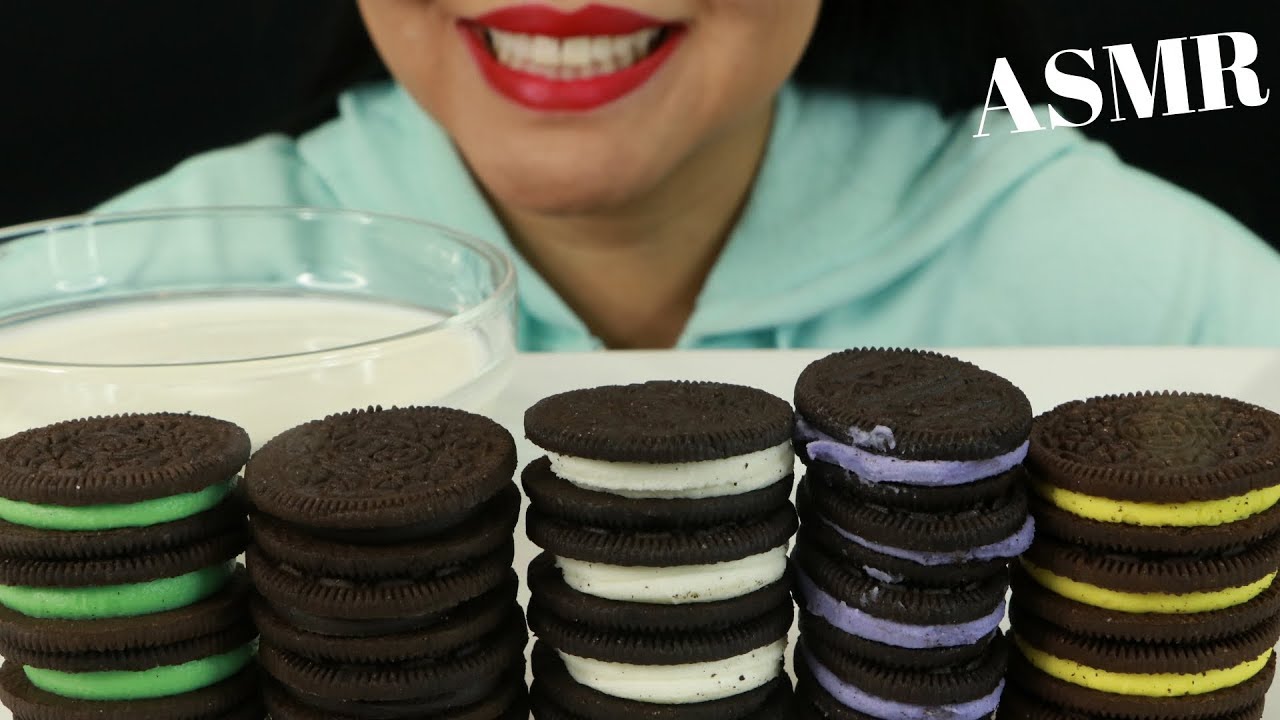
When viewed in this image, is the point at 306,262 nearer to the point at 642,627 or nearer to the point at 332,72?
the point at 642,627

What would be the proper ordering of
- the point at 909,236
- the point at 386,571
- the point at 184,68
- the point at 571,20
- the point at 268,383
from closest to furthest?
the point at 386,571 < the point at 268,383 < the point at 571,20 < the point at 909,236 < the point at 184,68

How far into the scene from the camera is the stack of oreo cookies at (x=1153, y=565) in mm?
551

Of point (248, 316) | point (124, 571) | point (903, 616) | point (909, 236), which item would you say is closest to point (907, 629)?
point (903, 616)

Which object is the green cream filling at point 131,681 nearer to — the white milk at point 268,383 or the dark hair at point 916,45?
the white milk at point 268,383

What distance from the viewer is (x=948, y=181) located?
1491 millimetres

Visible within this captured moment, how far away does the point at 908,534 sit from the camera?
540mm

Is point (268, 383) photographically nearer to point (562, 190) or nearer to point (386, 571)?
point (386, 571)

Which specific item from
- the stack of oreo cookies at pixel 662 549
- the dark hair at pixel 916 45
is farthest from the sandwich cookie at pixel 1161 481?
the dark hair at pixel 916 45

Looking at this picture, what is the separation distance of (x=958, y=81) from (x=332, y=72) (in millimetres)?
814

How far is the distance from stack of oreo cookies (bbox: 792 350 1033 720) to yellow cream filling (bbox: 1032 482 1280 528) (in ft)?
0.10

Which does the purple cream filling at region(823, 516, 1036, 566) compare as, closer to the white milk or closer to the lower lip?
the white milk

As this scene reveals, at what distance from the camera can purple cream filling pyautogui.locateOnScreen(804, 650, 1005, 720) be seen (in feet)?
1.89

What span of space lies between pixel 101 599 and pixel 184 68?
4.07ft

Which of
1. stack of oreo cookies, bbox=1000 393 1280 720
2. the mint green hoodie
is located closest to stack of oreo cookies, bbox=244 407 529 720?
stack of oreo cookies, bbox=1000 393 1280 720
